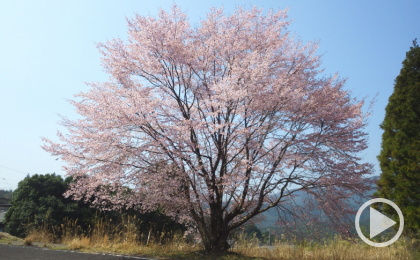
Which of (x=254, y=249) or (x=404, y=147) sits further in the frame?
(x=404, y=147)

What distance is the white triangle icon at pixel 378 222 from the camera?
15.6 meters

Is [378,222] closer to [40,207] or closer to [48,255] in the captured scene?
[48,255]

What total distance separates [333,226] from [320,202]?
0.76 metres

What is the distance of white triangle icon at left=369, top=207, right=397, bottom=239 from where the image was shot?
1564cm

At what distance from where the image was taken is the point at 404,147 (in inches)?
613

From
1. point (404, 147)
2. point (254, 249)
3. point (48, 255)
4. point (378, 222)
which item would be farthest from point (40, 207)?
point (404, 147)

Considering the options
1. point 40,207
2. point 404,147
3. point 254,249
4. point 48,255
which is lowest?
point 48,255

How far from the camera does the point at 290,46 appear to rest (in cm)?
1088

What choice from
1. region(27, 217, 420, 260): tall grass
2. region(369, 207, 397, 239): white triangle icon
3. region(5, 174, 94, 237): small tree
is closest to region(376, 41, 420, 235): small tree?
region(369, 207, 397, 239): white triangle icon

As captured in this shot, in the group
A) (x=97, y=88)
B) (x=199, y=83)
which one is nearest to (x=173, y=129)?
(x=199, y=83)

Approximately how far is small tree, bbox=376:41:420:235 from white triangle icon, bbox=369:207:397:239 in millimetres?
345

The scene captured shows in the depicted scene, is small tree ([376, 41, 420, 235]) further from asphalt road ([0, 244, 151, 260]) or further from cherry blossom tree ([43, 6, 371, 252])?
asphalt road ([0, 244, 151, 260])

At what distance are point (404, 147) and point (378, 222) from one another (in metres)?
3.82

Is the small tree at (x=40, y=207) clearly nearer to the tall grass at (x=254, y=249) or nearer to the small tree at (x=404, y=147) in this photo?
the tall grass at (x=254, y=249)
